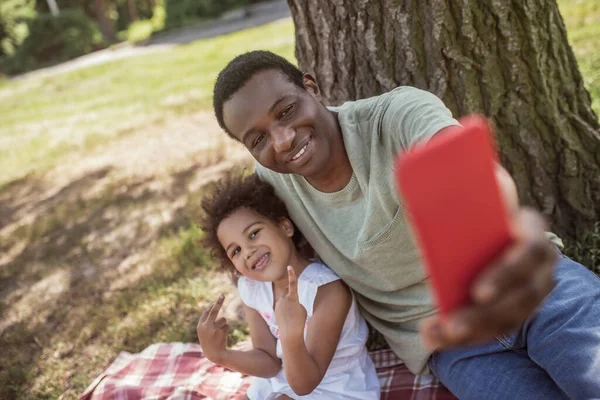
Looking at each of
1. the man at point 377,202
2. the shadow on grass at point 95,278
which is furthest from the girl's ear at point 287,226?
the shadow on grass at point 95,278

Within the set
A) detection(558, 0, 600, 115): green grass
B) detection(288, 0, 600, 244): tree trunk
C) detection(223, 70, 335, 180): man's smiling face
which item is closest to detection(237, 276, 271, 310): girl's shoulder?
detection(223, 70, 335, 180): man's smiling face

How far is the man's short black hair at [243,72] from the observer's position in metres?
1.59

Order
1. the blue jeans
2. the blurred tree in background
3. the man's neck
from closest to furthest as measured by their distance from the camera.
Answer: the blue jeans < the man's neck < the blurred tree in background

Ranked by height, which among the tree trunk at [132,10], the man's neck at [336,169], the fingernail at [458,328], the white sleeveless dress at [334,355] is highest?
Answer: the fingernail at [458,328]

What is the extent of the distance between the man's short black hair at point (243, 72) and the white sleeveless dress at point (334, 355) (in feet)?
2.19

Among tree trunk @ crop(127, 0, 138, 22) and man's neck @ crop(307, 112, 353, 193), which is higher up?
man's neck @ crop(307, 112, 353, 193)

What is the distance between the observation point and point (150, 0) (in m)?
27.2

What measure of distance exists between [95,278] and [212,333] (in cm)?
199

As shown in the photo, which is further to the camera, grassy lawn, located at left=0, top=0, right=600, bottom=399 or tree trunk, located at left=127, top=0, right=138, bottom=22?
tree trunk, located at left=127, top=0, right=138, bottom=22

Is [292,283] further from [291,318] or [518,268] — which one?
[518,268]

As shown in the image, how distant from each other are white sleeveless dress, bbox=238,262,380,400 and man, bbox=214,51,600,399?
0.13 m

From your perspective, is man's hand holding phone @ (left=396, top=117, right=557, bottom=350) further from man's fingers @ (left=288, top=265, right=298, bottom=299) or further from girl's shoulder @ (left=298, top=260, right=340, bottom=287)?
girl's shoulder @ (left=298, top=260, right=340, bottom=287)

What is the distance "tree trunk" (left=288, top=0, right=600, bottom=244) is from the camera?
2086mm

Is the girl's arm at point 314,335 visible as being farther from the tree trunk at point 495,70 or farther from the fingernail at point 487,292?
the tree trunk at point 495,70
